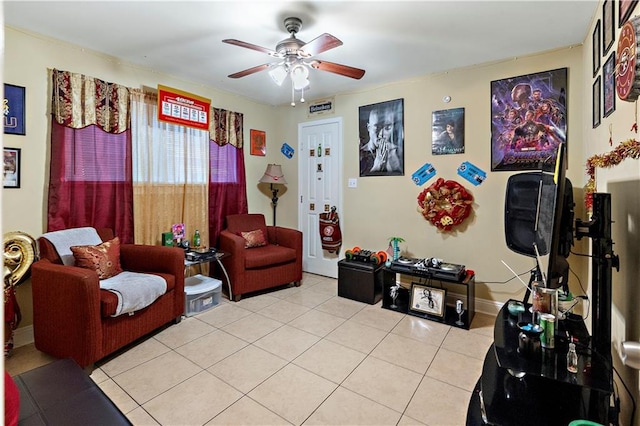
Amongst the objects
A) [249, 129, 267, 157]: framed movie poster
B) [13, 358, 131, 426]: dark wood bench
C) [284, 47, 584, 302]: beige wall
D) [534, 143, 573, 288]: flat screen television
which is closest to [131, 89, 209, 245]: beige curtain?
[249, 129, 267, 157]: framed movie poster

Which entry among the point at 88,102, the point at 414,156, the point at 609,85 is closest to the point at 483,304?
the point at 414,156

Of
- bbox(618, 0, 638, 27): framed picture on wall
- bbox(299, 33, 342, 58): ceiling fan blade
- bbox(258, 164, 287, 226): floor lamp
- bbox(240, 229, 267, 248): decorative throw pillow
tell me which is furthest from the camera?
bbox(258, 164, 287, 226): floor lamp

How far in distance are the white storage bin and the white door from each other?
1520 millimetres

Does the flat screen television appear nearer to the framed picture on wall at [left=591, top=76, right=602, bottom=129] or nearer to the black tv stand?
the black tv stand

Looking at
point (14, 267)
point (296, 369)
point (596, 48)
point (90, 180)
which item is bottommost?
point (296, 369)

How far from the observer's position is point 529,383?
1.36 meters

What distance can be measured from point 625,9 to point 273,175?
3.55 m

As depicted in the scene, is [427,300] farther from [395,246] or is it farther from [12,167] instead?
[12,167]

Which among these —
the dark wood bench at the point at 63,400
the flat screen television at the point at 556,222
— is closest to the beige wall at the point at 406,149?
the flat screen television at the point at 556,222

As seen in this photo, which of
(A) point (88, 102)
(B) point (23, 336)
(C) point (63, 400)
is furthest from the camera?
(A) point (88, 102)

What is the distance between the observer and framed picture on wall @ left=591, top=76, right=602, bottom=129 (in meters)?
2.18

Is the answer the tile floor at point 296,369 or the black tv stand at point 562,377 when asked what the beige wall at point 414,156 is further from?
the tile floor at point 296,369

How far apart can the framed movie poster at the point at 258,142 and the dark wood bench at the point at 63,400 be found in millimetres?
3423

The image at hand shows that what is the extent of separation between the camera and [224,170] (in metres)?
4.10
